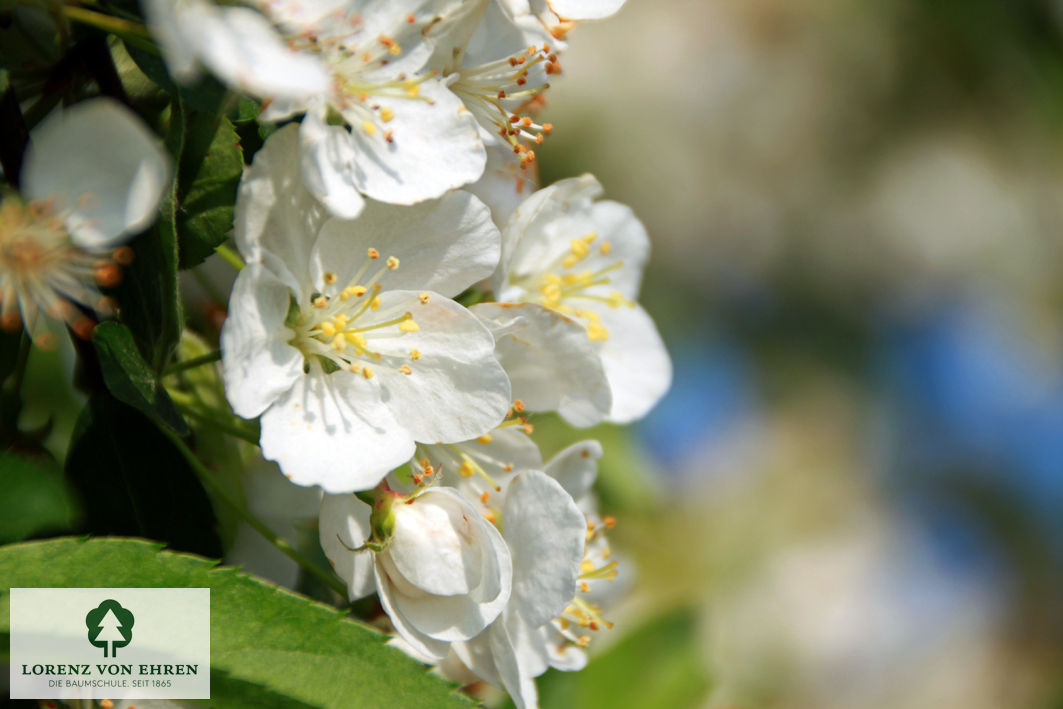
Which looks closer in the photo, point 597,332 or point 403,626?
point 403,626

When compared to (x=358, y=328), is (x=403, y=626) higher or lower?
lower

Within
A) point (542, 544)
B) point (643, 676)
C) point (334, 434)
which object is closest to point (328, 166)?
point (334, 434)

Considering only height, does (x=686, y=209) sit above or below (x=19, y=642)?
below

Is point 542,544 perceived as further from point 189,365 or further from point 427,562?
point 189,365

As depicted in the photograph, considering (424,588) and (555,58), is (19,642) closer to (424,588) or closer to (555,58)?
(424,588)

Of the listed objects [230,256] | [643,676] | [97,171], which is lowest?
[643,676]

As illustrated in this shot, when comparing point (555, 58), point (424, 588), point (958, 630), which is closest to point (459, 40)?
point (555, 58)

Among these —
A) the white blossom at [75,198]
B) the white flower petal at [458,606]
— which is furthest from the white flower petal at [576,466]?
the white blossom at [75,198]
